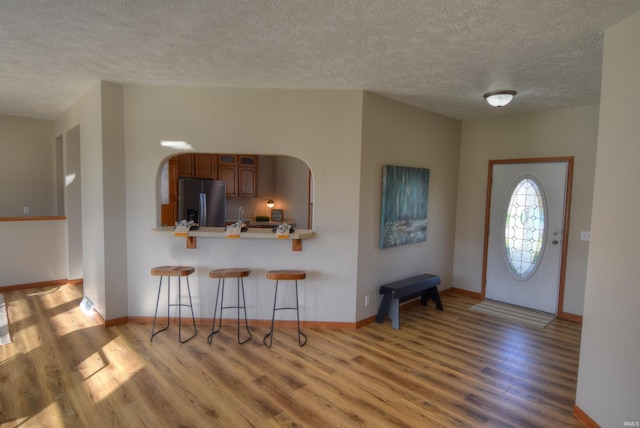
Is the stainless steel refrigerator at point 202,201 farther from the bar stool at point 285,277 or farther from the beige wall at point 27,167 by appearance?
the bar stool at point 285,277

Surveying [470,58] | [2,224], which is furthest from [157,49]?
[2,224]

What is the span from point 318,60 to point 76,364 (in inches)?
126

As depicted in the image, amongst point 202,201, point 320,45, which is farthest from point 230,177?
point 320,45

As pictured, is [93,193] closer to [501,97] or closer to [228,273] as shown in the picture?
[228,273]

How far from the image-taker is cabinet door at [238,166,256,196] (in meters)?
6.45

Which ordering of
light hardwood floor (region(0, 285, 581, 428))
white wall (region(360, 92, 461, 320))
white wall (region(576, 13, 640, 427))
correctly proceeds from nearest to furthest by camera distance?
white wall (region(576, 13, 640, 427))
light hardwood floor (region(0, 285, 581, 428))
white wall (region(360, 92, 461, 320))

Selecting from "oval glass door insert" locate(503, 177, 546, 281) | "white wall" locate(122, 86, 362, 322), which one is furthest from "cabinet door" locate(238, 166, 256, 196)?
"oval glass door insert" locate(503, 177, 546, 281)

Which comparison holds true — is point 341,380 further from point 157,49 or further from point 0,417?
point 157,49

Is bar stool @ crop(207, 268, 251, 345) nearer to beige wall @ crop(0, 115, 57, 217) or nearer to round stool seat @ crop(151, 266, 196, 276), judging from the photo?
round stool seat @ crop(151, 266, 196, 276)

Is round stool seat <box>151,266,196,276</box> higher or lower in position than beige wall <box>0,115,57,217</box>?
lower

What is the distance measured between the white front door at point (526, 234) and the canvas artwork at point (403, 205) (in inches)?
41.4

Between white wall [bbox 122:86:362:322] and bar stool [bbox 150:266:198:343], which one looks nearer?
bar stool [bbox 150:266:198:343]

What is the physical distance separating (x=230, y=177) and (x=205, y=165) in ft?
1.71

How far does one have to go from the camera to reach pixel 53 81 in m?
3.52
